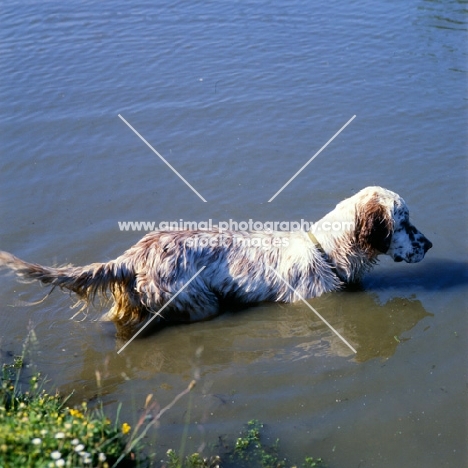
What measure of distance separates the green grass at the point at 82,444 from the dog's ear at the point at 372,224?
2401 millimetres

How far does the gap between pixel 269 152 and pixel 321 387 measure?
4398 millimetres

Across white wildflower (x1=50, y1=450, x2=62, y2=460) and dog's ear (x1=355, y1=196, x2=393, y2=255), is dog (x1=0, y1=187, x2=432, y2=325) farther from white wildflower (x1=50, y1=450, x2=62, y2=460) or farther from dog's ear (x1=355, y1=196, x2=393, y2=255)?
white wildflower (x1=50, y1=450, x2=62, y2=460)

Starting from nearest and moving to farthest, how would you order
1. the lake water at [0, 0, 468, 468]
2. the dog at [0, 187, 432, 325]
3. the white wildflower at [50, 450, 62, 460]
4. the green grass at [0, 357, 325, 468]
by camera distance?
the white wildflower at [50, 450, 62, 460]
the green grass at [0, 357, 325, 468]
the lake water at [0, 0, 468, 468]
the dog at [0, 187, 432, 325]

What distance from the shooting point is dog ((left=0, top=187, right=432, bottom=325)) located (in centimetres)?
629

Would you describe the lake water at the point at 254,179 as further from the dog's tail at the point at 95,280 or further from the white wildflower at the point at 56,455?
the white wildflower at the point at 56,455

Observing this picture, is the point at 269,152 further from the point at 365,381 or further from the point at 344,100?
the point at 365,381

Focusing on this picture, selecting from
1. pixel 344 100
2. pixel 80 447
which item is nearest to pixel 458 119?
pixel 344 100

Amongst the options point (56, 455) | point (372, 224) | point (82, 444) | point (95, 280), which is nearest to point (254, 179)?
point (372, 224)

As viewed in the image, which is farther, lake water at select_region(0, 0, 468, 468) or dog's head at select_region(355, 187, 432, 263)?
dog's head at select_region(355, 187, 432, 263)

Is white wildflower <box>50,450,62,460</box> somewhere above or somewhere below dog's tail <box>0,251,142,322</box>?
above

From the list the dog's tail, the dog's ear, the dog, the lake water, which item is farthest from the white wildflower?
the dog's ear

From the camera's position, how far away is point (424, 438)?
505 centimetres

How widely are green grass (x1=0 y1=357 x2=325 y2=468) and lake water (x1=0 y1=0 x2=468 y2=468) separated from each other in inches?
8.4

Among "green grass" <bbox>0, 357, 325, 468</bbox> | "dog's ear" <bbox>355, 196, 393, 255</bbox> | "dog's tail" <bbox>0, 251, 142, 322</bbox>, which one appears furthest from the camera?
"dog's ear" <bbox>355, 196, 393, 255</bbox>
